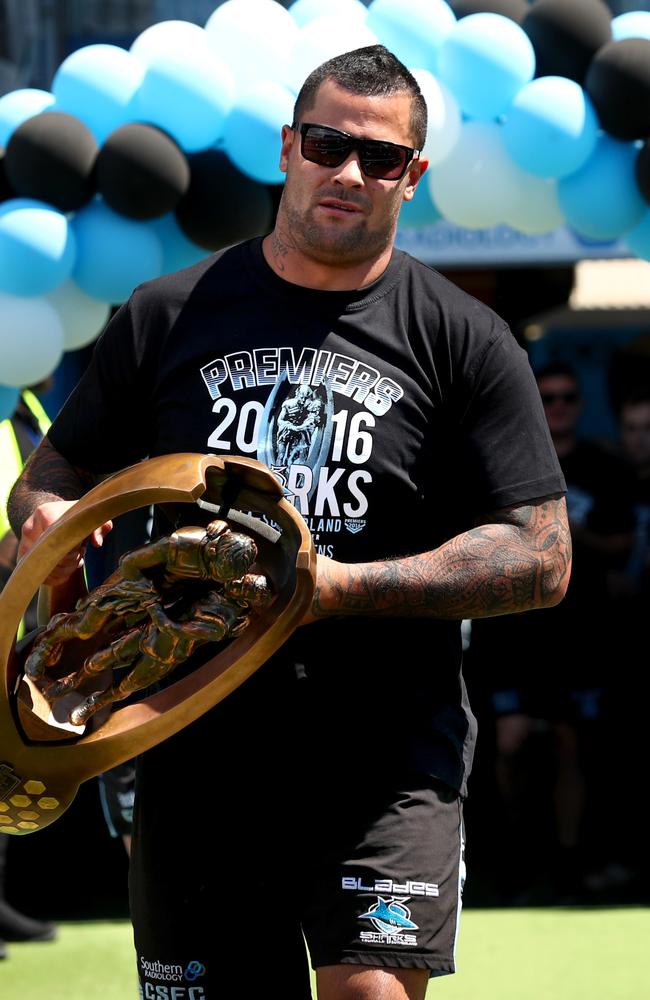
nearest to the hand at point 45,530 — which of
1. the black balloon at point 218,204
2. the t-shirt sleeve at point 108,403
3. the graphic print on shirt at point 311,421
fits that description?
the t-shirt sleeve at point 108,403

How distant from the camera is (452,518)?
252cm

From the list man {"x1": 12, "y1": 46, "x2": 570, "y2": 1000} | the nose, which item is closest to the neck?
man {"x1": 12, "y1": 46, "x2": 570, "y2": 1000}

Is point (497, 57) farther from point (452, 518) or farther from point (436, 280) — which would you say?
point (452, 518)

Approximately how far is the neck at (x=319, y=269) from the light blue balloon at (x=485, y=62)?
208 centimetres

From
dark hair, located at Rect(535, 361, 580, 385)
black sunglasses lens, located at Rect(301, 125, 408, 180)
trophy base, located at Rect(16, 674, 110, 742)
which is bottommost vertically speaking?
trophy base, located at Rect(16, 674, 110, 742)

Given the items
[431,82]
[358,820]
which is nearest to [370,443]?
[358,820]

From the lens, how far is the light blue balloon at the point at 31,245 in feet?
14.1

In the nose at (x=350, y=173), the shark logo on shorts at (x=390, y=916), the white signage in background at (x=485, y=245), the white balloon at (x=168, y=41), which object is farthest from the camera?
the white signage in background at (x=485, y=245)

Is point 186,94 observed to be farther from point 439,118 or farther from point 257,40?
point 439,118

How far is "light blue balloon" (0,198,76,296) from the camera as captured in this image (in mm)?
4301

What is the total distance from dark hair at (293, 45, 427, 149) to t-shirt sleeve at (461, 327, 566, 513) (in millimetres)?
457

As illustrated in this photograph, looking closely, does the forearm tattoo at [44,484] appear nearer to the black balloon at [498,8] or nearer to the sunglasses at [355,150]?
the sunglasses at [355,150]

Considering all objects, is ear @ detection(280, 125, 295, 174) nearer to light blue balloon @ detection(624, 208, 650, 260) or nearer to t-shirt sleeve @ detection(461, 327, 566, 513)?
t-shirt sleeve @ detection(461, 327, 566, 513)

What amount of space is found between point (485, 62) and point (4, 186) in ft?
5.12
